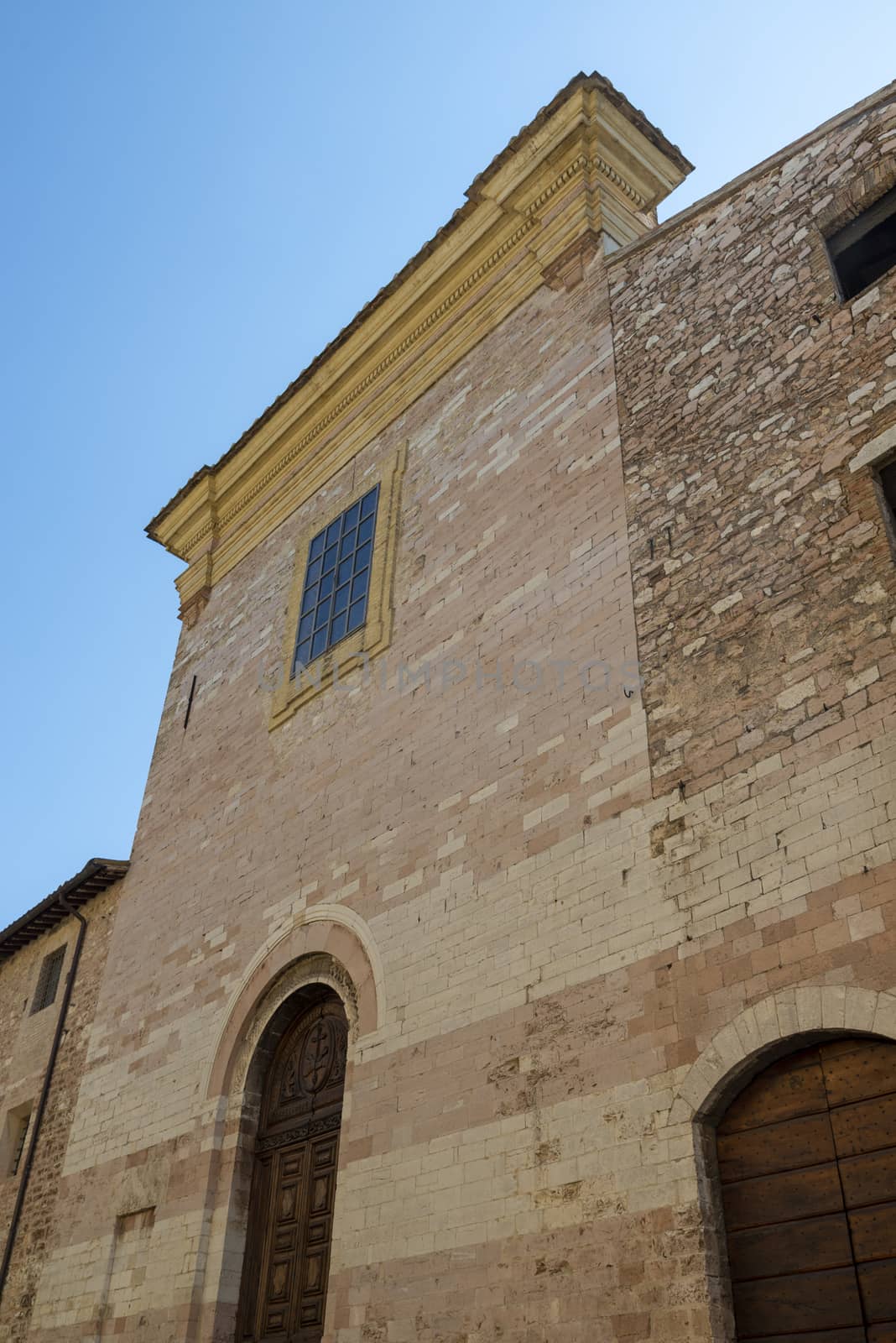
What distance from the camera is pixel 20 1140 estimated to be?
11.8 meters

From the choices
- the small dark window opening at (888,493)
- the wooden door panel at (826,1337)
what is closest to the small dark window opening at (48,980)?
the wooden door panel at (826,1337)

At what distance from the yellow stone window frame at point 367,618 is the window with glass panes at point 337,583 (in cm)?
9

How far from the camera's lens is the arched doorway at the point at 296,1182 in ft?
24.8

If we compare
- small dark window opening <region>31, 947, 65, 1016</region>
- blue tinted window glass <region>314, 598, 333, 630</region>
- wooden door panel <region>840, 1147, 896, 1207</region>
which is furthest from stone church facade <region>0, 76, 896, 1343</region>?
small dark window opening <region>31, 947, 65, 1016</region>

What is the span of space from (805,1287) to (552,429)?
20.2ft

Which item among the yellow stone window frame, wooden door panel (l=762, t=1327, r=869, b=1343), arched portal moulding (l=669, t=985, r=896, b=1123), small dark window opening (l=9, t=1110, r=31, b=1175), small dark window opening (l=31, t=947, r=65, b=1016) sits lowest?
wooden door panel (l=762, t=1327, r=869, b=1343)

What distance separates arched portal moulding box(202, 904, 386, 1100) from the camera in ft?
26.4

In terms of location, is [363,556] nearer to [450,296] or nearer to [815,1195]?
[450,296]

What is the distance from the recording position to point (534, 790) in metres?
7.20

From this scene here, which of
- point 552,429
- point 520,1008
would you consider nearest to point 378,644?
point 552,429

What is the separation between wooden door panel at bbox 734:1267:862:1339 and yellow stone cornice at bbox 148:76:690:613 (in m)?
7.77

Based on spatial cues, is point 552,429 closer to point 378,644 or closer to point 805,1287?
point 378,644

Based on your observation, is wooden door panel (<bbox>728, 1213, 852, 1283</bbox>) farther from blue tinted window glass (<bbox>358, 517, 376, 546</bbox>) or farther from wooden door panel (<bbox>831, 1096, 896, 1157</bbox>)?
blue tinted window glass (<bbox>358, 517, 376, 546</bbox>)

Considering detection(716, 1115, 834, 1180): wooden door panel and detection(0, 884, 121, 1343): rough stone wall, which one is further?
detection(0, 884, 121, 1343): rough stone wall
